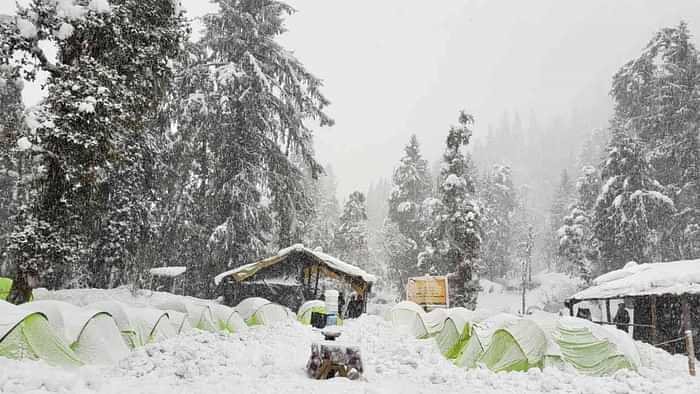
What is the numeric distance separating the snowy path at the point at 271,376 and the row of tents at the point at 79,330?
1.14 feet

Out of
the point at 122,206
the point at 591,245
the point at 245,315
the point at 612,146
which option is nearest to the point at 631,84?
the point at 612,146

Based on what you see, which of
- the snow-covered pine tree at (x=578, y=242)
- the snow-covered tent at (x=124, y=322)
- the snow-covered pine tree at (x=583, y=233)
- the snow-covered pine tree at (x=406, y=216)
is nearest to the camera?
the snow-covered tent at (x=124, y=322)

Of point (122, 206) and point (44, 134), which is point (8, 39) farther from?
point (122, 206)

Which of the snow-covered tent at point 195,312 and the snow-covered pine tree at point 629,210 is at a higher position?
the snow-covered pine tree at point 629,210

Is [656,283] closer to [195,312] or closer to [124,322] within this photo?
[195,312]

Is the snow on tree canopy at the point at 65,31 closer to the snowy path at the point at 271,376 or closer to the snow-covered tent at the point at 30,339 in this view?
the snow-covered tent at the point at 30,339

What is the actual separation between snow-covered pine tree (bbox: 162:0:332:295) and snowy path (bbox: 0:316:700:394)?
11112mm

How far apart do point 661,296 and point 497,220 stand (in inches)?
1454

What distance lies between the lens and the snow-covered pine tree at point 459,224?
28.2 metres

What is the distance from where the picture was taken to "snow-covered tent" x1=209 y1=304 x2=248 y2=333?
1384cm

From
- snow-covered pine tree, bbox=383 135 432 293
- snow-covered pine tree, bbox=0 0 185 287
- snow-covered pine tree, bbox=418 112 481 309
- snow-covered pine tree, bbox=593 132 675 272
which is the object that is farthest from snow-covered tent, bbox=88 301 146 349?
snow-covered pine tree, bbox=383 135 432 293

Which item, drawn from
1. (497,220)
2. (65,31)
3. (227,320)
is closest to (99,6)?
(65,31)

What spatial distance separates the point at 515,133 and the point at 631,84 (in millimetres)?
100164

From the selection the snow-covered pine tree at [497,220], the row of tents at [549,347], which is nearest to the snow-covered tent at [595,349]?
the row of tents at [549,347]
